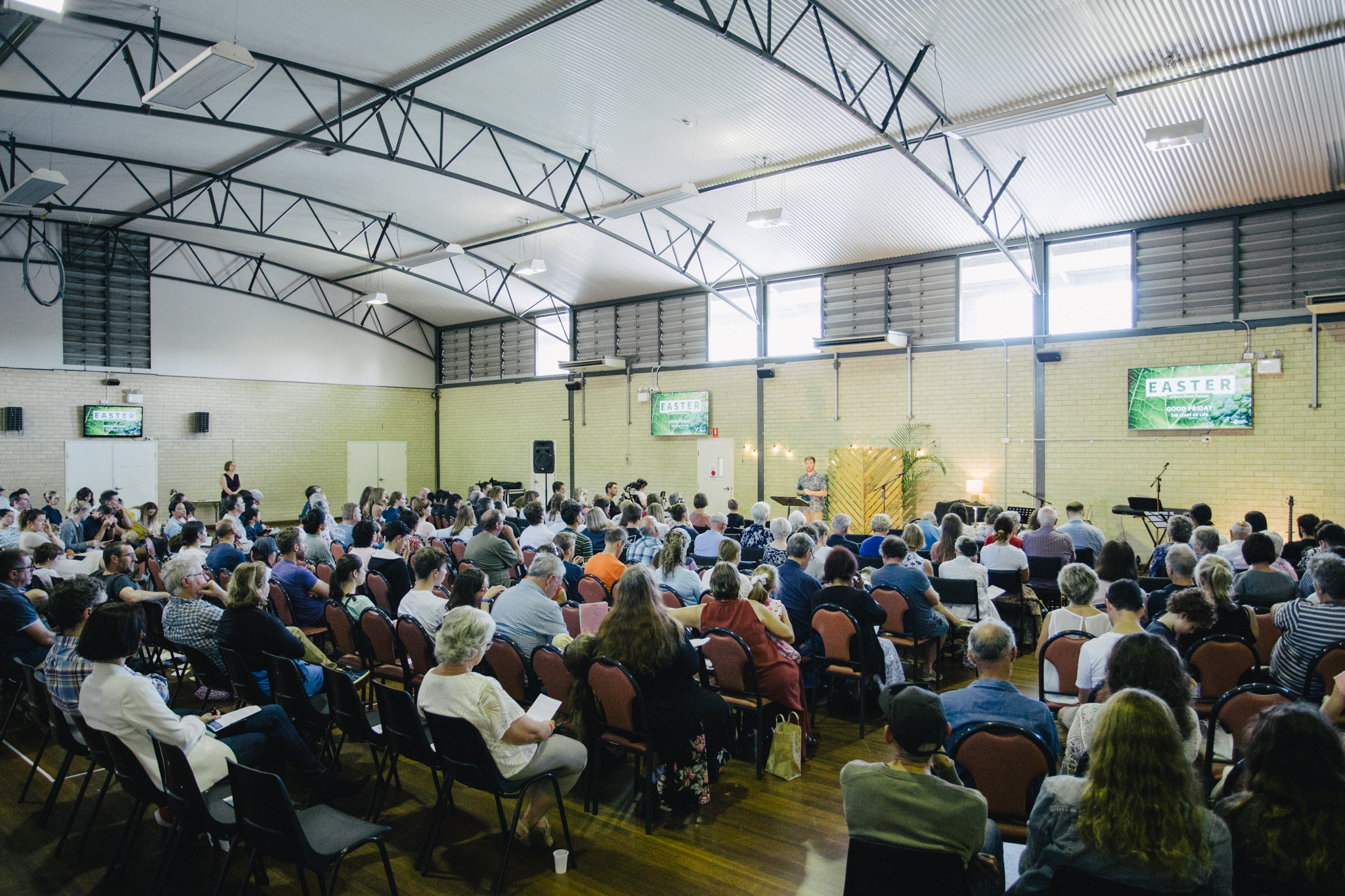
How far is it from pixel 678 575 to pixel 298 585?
9.29 feet

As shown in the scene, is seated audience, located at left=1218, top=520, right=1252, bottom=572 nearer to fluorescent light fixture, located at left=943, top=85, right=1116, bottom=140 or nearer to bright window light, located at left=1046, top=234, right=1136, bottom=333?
fluorescent light fixture, located at left=943, top=85, right=1116, bottom=140

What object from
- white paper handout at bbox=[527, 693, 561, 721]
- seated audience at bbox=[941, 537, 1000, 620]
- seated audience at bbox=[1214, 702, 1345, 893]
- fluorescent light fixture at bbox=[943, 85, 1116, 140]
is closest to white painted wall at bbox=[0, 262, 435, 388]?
fluorescent light fixture at bbox=[943, 85, 1116, 140]

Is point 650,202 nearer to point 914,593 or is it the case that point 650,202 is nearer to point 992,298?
point 992,298

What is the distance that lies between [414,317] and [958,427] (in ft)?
48.7

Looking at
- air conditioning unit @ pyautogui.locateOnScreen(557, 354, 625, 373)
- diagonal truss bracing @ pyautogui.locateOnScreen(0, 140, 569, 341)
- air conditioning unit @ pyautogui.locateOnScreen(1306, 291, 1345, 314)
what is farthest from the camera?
air conditioning unit @ pyautogui.locateOnScreen(557, 354, 625, 373)

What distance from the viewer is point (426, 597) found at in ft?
15.3

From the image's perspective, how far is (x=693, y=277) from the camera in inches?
542

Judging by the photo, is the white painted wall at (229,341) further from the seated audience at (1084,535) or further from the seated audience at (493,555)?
the seated audience at (1084,535)

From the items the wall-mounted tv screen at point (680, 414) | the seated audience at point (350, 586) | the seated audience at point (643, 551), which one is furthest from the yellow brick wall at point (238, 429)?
the seated audience at point (643, 551)

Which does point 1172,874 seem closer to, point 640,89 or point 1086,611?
point 1086,611

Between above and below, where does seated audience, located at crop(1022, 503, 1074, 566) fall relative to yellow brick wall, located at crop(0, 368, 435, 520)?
below

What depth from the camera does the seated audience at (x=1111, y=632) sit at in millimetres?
3607

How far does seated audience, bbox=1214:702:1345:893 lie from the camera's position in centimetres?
179

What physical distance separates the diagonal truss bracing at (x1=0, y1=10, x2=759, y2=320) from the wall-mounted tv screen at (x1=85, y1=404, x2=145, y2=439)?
6409 millimetres
